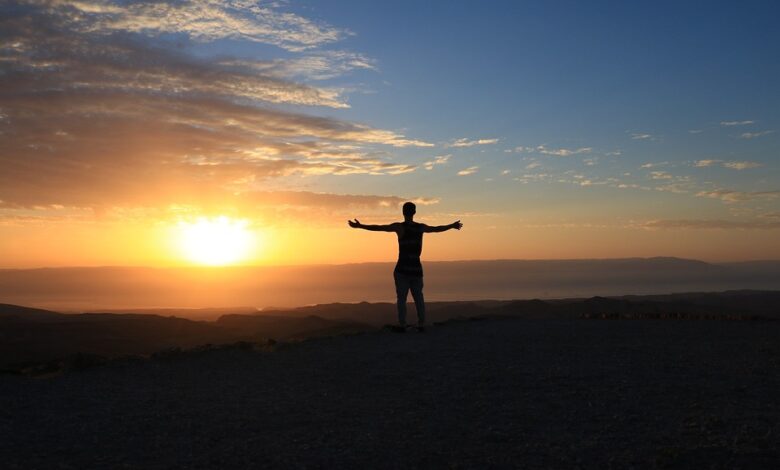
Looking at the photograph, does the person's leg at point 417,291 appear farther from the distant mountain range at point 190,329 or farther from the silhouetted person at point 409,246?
the distant mountain range at point 190,329

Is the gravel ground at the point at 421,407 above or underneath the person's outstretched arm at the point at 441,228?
underneath

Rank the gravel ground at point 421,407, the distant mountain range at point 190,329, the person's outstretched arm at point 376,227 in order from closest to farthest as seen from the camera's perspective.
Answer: the gravel ground at point 421,407 → the person's outstretched arm at point 376,227 → the distant mountain range at point 190,329

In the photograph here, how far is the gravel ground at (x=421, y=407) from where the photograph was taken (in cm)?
615

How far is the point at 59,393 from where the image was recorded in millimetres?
9492

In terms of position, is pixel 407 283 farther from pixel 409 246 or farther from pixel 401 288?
pixel 409 246

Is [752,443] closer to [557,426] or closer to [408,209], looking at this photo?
[557,426]

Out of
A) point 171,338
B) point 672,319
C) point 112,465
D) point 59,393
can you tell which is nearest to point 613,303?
point 672,319

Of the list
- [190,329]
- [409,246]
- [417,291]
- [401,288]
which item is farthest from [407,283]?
[190,329]

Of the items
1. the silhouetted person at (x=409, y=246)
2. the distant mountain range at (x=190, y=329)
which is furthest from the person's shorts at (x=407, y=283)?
the distant mountain range at (x=190, y=329)

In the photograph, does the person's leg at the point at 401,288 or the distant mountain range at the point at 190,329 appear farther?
the distant mountain range at the point at 190,329

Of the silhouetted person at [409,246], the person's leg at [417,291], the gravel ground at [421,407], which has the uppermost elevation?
the silhouetted person at [409,246]

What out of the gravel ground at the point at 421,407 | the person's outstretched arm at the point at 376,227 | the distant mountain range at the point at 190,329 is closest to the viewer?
the gravel ground at the point at 421,407

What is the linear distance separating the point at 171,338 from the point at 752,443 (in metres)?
16.6

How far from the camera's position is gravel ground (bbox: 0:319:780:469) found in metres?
6.15
